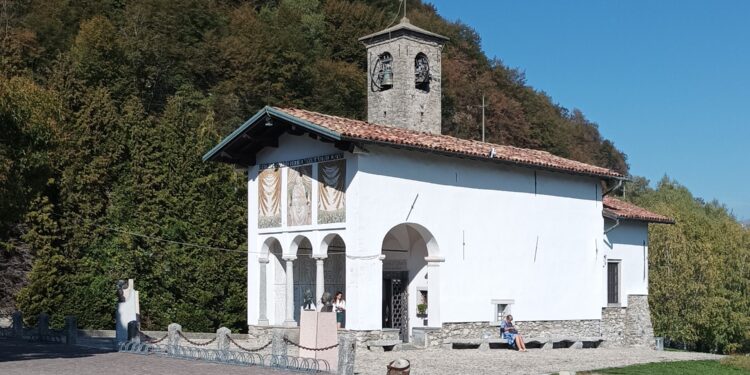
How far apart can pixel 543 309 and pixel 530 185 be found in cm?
366

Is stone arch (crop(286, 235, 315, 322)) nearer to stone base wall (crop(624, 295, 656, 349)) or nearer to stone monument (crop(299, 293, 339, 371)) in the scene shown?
stone monument (crop(299, 293, 339, 371))

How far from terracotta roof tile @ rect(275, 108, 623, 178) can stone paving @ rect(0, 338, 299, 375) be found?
666 centimetres

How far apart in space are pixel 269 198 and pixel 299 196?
59.7 inches

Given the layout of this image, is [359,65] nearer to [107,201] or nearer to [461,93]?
[461,93]

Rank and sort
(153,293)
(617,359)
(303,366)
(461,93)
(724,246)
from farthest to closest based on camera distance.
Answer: (461,93)
(724,246)
(153,293)
(617,359)
(303,366)

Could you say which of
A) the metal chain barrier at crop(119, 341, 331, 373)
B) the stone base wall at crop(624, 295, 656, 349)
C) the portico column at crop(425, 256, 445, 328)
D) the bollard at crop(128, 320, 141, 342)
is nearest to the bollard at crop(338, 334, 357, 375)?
the metal chain barrier at crop(119, 341, 331, 373)

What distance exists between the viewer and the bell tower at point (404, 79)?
26.8 metres

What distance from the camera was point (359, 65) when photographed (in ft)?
193

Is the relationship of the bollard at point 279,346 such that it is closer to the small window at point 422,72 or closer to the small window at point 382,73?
the small window at point 382,73

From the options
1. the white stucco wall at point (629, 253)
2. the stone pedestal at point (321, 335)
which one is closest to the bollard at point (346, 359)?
the stone pedestal at point (321, 335)

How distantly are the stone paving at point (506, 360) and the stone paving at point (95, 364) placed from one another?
2.84 metres

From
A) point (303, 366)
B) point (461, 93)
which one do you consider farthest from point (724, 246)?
point (303, 366)

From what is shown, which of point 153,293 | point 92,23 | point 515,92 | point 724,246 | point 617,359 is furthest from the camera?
point 515,92

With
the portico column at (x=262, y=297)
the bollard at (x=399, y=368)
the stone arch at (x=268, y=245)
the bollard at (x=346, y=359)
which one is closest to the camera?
the bollard at (x=399, y=368)
